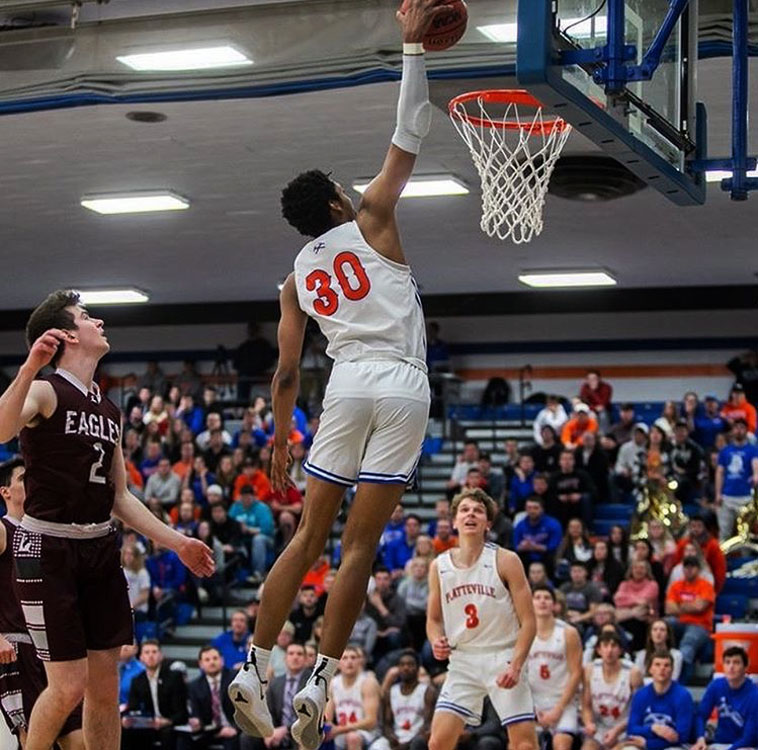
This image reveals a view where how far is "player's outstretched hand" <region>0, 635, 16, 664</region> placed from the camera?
8133mm

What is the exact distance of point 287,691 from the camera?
15383 mm

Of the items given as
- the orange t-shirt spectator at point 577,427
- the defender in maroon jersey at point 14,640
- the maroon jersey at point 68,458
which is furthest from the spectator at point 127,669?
the maroon jersey at point 68,458

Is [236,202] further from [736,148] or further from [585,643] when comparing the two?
[736,148]

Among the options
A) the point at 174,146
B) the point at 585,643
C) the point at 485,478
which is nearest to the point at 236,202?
the point at 174,146

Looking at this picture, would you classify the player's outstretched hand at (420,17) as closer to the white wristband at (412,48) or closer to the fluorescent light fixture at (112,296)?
the white wristband at (412,48)

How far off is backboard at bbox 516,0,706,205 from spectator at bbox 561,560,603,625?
347 inches

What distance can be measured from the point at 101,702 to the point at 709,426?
16.5 metres

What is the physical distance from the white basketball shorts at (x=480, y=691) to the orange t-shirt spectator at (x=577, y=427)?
35.9 ft

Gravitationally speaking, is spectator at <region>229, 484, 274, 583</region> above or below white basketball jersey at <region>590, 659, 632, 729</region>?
above

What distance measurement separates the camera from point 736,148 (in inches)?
333

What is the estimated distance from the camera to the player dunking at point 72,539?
7082mm

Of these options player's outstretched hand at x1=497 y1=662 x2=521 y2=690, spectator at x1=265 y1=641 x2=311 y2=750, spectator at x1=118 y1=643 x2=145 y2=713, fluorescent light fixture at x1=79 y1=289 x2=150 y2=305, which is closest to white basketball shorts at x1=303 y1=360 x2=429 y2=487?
player's outstretched hand at x1=497 y1=662 x2=521 y2=690

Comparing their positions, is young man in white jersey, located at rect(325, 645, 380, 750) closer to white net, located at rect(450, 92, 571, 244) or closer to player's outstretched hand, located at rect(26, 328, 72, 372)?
white net, located at rect(450, 92, 571, 244)

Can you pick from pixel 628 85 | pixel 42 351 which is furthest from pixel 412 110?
pixel 42 351
